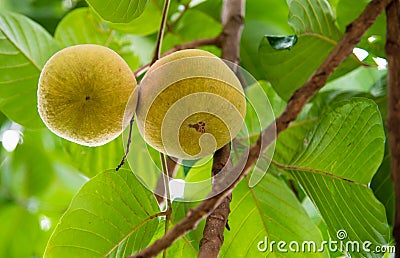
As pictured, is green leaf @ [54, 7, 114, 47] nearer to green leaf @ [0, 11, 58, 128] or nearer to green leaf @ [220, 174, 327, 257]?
green leaf @ [0, 11, 58, 128]

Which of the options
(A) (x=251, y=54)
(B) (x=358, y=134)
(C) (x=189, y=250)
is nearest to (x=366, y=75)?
(A) (x=251, y=54)

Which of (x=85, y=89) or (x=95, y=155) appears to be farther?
(x=95, y=155)

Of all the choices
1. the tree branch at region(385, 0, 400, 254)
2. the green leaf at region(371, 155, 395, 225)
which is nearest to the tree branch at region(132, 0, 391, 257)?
the tree branch at region(385, 0, 400, 254)

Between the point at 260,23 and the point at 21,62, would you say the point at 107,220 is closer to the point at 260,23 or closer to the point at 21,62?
the point at 21,62

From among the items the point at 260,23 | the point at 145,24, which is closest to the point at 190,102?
the point at 145,24

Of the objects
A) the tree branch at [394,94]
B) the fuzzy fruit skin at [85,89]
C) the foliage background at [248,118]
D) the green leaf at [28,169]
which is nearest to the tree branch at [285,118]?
the tree branch at [394,94]
